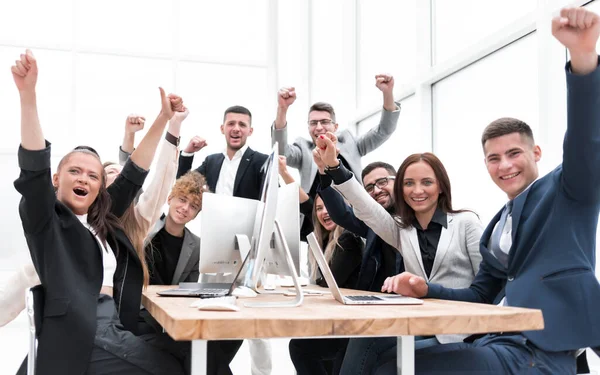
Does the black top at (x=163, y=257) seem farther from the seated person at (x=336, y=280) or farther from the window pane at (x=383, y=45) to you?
the window pane at (x=383, y=45)

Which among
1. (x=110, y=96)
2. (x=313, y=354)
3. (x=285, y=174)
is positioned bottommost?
(x=313, y=354)

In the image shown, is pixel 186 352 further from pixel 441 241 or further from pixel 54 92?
pixel 54 92

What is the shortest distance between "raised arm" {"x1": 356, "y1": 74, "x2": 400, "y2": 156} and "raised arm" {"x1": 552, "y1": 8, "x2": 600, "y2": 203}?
1.71m

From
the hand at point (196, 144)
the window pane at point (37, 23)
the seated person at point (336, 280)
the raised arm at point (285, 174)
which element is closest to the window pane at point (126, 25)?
the window pane at point (37, 23)

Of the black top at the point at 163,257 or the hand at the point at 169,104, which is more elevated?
the hand at the point at 169,104

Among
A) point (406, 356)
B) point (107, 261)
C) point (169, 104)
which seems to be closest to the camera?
point (406, 356)

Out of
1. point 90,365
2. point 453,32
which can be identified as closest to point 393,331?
point 90,365

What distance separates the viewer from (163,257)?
266cm

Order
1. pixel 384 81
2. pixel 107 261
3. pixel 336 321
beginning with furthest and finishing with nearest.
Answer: pixel 384 81 < pixel 107 261 < pixel 336 321

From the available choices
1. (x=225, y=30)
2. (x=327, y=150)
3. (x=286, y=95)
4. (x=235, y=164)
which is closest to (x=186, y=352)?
(x=327, y=150)

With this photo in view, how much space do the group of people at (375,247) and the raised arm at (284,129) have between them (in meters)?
0.44

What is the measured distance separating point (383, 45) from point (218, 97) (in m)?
2.29

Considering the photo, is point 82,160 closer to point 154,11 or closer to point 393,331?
point 393,331

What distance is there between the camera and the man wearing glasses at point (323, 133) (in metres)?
3.32
